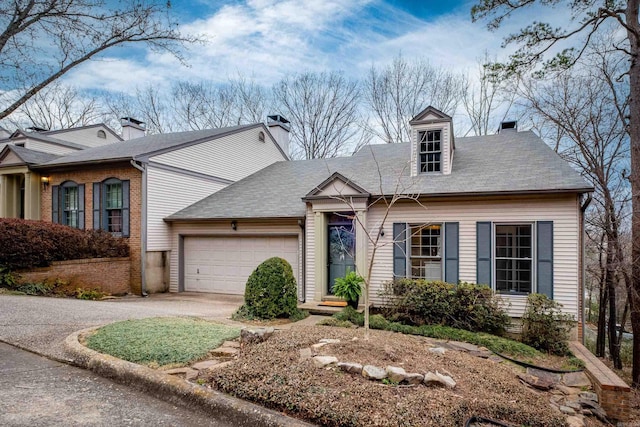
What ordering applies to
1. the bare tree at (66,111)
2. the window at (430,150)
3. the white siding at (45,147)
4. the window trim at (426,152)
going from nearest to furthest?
the window trim at (426,152) < the window at (430,150) < the white siding at (45,147) < the bare tree at (66,111)

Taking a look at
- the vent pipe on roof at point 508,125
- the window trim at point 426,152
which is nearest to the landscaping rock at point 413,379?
the window trim at point 426,152

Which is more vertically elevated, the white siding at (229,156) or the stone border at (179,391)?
the white siding at (229,156)

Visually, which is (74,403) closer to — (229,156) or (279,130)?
(229,156)

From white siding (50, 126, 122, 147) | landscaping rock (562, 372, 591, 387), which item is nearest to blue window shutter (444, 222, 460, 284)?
landscaping rock (562, 372, 591, 387)

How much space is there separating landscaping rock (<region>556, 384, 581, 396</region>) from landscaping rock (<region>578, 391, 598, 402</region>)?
64 mm

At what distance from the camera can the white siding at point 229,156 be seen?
14414 mm

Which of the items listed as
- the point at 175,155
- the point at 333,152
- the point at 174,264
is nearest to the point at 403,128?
the point at 333,152

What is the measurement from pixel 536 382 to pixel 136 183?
486 inches

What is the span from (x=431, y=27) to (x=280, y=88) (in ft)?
48.9

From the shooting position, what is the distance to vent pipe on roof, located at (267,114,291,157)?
64.3ft

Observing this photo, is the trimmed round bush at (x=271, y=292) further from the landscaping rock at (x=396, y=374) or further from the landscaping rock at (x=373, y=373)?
the landscaping rock at (x=396, y=374)

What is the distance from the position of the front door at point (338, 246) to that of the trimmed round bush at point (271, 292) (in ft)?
6.76

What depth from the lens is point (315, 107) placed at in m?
25.6

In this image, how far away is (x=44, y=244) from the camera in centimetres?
1091
